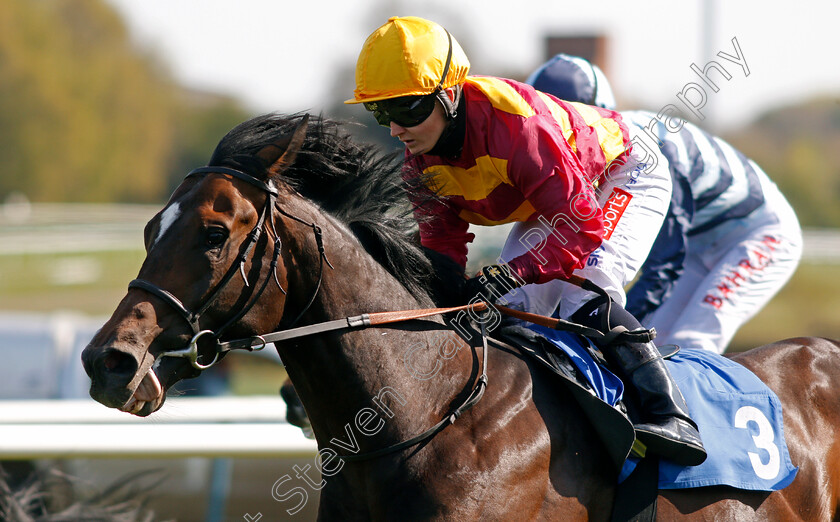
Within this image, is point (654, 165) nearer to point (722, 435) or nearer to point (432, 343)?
point (722, 435)

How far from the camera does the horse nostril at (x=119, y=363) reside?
2.04 m

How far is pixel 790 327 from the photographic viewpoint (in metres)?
15.5

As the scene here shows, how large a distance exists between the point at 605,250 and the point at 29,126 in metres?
36.3

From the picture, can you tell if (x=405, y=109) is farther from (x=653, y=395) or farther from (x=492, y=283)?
(x=653, y=395)

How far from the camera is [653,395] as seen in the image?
2555 millimetres

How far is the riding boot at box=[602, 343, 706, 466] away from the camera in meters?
2.48

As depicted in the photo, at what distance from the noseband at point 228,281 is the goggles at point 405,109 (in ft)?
1.43

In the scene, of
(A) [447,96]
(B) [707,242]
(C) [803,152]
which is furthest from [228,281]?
(C) [803,152]

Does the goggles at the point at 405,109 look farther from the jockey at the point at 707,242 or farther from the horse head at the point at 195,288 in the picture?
the jockey at the point at 707,242

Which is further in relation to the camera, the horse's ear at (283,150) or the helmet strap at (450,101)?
the helmet strap at (450,101)

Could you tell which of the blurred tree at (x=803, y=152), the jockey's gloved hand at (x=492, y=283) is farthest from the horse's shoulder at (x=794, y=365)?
the blurred tree at (x=803, y=152)

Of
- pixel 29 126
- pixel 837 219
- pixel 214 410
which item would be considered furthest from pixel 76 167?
pixel 214 410

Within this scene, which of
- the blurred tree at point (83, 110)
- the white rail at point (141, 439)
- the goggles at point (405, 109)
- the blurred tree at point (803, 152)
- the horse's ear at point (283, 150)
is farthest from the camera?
the blurred tree at point (83, 110)

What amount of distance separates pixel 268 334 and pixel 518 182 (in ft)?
2.71
